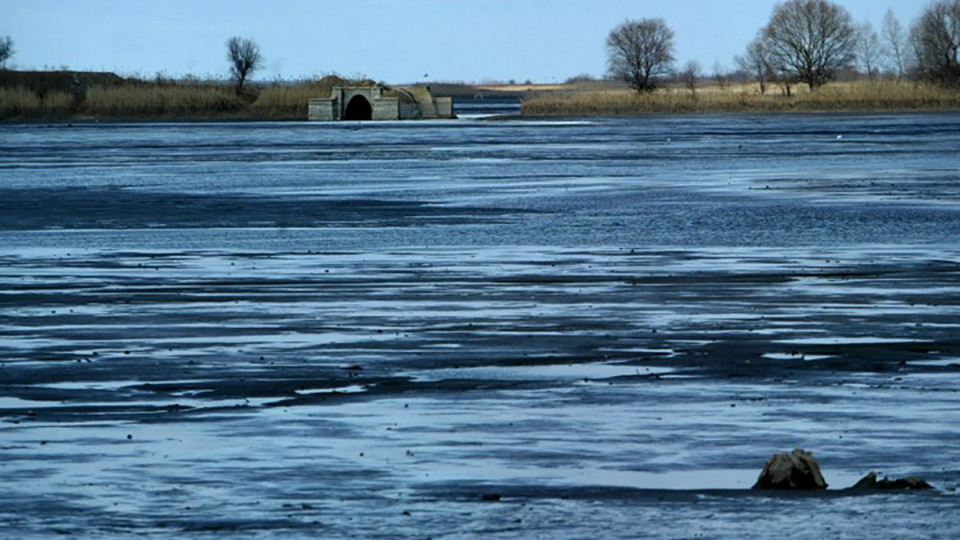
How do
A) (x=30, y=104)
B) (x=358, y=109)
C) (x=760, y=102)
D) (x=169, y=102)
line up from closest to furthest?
(x=760, y=102) → (x=30, y=104) → (x=358, y=109) → (x=169, y=102)

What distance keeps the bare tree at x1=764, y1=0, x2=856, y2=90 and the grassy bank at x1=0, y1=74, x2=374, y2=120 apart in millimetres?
43739

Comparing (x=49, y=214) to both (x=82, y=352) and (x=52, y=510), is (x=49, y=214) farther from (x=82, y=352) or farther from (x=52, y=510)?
(x=52, y=510)

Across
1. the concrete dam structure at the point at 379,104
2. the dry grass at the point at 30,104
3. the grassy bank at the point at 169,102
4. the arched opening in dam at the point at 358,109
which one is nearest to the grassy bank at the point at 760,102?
the concrete dam structure at the point at 379,104

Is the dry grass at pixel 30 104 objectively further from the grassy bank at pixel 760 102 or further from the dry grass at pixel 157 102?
the grassy bank at pixel 760 102

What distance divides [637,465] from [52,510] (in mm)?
3102

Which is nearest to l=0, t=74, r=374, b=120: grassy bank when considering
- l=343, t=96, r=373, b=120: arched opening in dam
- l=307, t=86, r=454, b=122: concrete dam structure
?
l=343, t=96, r=373, b=120: arched opening in dam

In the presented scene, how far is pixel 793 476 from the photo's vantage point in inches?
369

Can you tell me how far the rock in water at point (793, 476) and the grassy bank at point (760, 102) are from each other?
422ft

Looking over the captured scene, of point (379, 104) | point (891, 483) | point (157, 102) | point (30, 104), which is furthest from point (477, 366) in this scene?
Result: point (30, 104)

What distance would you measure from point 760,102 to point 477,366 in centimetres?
13481

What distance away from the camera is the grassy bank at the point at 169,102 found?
489ft

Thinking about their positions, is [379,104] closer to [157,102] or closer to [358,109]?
[358,109]

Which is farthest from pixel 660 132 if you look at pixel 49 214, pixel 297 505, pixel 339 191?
pixel 297 505

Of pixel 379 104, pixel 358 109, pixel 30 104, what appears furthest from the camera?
pixel 358 109
